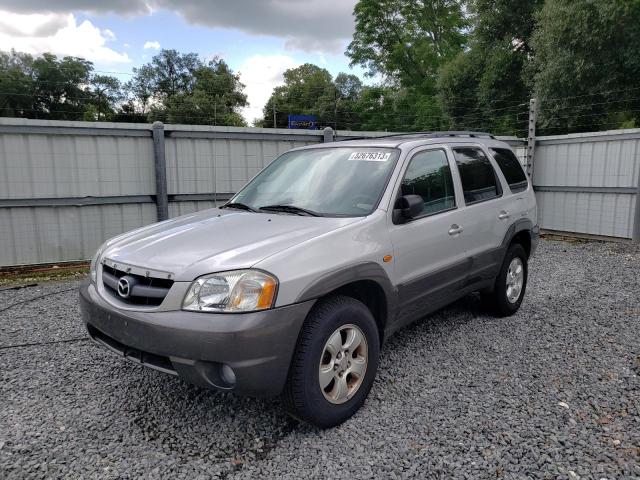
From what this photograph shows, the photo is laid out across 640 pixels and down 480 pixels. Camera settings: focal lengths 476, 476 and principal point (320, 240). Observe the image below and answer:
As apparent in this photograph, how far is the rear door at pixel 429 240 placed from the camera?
342cm

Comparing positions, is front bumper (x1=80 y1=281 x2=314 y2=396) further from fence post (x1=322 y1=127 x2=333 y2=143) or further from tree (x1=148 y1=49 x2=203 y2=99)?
tree (x1=148 y1=49 x2=203 y2=99)

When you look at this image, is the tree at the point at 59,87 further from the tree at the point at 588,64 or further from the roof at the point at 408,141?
the roof at the point at 408,141

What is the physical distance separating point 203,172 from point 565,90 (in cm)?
1688

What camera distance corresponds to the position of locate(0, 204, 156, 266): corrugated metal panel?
22.7ft

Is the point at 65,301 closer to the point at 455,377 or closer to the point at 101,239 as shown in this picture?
the point at 101,239

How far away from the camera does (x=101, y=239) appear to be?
24.6 feet

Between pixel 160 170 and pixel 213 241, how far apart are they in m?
5.20

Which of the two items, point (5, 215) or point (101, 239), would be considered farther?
point (101, 239)

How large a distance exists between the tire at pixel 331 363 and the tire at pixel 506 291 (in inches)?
84.5

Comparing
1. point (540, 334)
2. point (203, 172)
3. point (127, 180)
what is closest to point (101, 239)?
point (127, 180)

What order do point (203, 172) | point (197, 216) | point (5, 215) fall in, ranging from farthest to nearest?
point (203, 172)
point (5, 215)
point (197, 216)

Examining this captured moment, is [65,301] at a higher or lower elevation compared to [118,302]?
lower

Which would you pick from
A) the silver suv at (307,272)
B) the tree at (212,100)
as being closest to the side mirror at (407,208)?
the silver suv at (307,272)

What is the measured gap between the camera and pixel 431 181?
3855 mm
